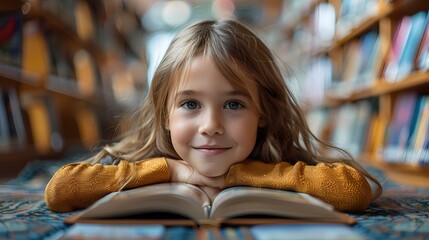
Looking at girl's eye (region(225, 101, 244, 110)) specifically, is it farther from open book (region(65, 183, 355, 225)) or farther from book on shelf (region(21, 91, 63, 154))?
book on shelf (region(21, 91, 63, 154))

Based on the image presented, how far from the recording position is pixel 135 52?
608 centimetres

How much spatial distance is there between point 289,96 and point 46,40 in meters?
1.82

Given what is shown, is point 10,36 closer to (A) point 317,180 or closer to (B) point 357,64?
(A) point 317,180

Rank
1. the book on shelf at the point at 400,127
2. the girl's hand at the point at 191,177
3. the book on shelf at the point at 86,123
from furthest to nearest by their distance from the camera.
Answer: the book on shelf at the point at 86,123 < the book on shelf at the point at 400,127 < the girl's hand at the point at 191,177

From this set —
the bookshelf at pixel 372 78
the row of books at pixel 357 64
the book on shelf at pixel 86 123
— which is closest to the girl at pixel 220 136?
the bookshelf at pixel 372 78

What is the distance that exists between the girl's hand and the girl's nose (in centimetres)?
11

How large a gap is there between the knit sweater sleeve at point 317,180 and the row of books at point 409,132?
2.95 feet

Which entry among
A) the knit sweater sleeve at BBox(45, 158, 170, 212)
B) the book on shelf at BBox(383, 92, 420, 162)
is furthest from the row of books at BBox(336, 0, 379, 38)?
the knit sweater sleeve at BBox(45, 158, 170, 212)

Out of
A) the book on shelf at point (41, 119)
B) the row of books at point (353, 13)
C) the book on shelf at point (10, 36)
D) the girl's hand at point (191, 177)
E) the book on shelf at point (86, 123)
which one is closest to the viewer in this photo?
the girl's hand at point (191, 177)

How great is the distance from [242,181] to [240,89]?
0.64 feet

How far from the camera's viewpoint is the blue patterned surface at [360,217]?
0.73 metres

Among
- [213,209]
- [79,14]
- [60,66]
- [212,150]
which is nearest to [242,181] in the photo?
[212,150]

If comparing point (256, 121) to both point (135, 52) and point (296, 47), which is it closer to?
point (296, 47)

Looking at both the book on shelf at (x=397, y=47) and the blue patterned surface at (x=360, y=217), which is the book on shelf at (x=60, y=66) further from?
the book on shelf at (x=397, y=47)
